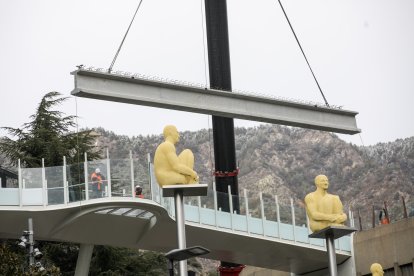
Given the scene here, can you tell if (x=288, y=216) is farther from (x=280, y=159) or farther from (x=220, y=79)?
(x=280, y=159)

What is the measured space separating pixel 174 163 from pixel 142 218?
17401 mm

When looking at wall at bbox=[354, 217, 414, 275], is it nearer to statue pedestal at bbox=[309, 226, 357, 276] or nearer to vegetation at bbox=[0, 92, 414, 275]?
statue pedestal at bbox=[309, 226, 357, 276]

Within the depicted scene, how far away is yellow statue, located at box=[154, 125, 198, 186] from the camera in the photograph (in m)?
33.1

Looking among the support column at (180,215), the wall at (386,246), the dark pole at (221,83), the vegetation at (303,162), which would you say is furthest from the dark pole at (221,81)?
the vegetation at (303,162)

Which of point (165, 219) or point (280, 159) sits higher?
point (280, 159)

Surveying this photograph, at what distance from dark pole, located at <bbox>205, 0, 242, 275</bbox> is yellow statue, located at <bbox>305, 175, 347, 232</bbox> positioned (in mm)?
16017

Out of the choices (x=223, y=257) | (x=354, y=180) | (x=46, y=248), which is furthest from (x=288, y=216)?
(x=354, y=180)

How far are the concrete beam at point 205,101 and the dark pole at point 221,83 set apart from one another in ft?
24.0

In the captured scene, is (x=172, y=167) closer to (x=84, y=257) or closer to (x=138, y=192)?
(x=138, y=192)

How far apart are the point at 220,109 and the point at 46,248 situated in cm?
2303

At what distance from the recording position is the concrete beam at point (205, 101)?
42375 mm

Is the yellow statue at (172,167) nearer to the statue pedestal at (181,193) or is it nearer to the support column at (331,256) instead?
the statue pedestal at (181,193)

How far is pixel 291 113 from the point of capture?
153 ft

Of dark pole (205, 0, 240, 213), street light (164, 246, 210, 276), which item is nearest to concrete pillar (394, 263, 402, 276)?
dark pole (205, 0, 240, 213)
